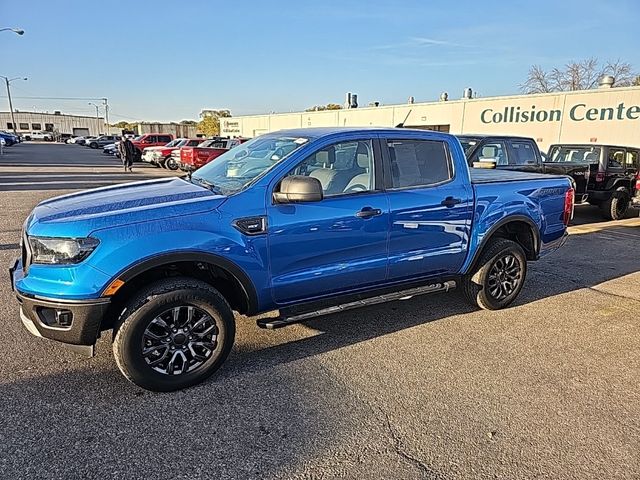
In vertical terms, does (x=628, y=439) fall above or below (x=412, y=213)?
below

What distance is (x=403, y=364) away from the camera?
3.74 meters

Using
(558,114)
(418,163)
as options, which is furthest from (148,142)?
(418,163)

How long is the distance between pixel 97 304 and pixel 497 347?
10.7 ft

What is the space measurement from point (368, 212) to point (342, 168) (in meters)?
0.45

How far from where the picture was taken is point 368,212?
12.7 feet

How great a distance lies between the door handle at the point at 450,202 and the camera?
4.34 metres

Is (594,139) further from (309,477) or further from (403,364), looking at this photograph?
(309,477)

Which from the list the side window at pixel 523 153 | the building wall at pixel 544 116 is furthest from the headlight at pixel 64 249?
the building wall at pixel 544 116

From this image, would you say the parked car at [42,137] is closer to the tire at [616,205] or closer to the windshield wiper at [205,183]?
the tire at [616,205]

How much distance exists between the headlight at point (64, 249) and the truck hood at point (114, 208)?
0.13 ft

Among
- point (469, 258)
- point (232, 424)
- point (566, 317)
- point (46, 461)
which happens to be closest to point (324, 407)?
point (232, 424)

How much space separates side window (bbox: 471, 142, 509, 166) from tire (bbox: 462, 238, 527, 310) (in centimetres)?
493

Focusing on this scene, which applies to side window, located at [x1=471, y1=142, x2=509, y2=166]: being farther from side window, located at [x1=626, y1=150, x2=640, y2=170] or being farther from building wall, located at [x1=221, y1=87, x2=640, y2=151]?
building wall, located at [x1=221, y1=87, x2=640, y2=151]

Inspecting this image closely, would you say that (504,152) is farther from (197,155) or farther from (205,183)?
(197,155)
